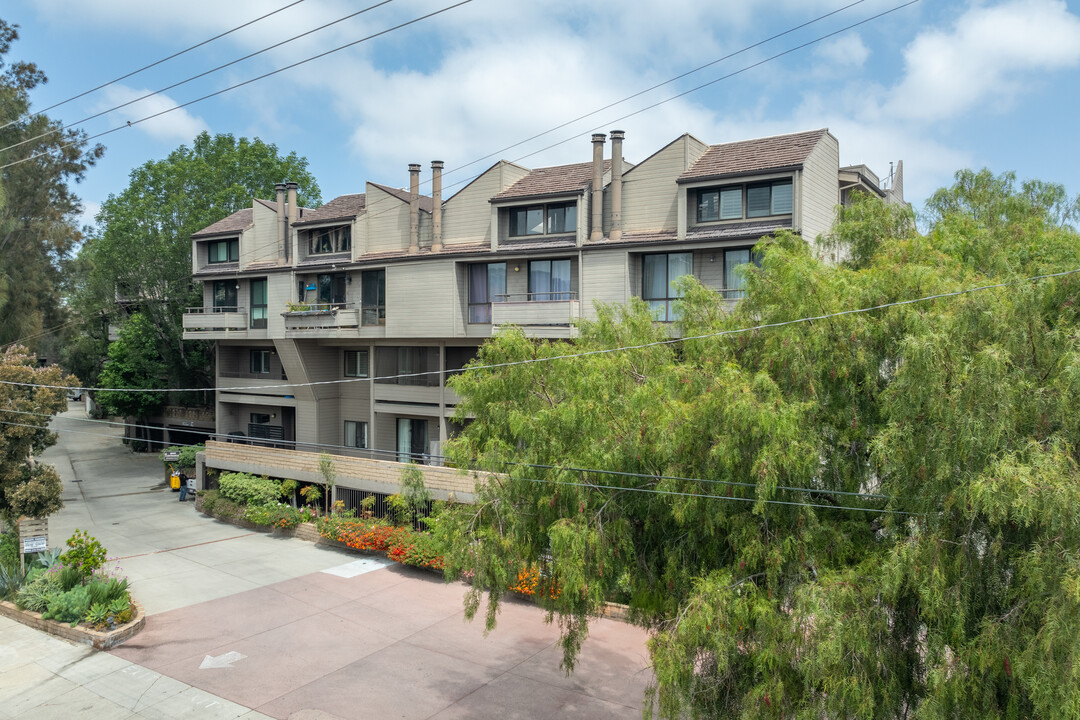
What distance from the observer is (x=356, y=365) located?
3469 centimetres

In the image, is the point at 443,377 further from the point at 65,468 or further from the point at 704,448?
the point at 65,468

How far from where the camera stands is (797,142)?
74.3 ft

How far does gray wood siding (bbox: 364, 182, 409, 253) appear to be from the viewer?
30453mm

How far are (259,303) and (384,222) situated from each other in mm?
8869

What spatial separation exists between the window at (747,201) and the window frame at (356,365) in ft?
56.9

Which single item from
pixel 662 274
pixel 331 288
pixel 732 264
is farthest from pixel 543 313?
pixel 331 288

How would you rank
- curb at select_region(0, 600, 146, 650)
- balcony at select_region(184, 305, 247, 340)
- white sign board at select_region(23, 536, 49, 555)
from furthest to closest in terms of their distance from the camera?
1. balcony at select_region(184, 305, 247, 340)
2. white sign board at select_region(23, 536, 49, 555)
3. curb at select_region(0, 600, 146, 650)

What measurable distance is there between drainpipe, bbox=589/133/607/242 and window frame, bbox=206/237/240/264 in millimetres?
20173

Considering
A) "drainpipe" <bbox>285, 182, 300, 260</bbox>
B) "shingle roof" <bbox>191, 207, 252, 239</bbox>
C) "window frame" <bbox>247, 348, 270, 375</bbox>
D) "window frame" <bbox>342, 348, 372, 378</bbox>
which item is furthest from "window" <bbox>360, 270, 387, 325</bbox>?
"window frame" <bbox>247, 348, 270, 375</bbox>

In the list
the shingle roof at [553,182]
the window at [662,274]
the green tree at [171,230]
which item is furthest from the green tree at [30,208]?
the window at [662,274]

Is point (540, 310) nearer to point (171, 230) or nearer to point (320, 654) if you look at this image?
point (320, 654)

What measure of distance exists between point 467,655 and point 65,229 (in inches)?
1419

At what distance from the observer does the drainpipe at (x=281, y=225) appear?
3494cm

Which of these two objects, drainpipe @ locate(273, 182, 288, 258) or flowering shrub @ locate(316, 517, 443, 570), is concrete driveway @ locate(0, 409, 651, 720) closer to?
flowering shrub @ locate(316, 517, 443, 570)
